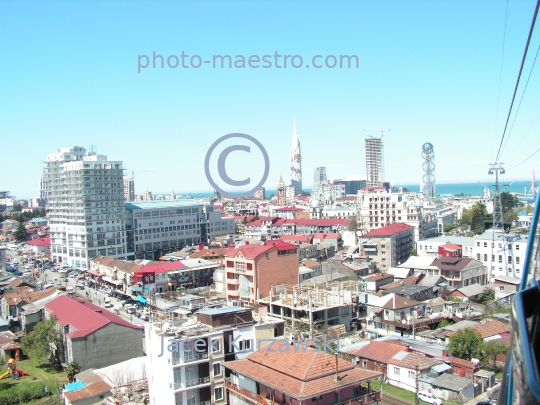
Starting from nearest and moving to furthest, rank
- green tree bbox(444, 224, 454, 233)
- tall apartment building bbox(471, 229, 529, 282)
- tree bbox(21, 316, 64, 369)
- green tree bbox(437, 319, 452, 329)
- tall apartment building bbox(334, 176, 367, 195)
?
tree bbox(21, 316, 64, 369) < green tree bbox(437, 319, 452, 329) < tall apartment building bbox(471, 229, 529, 282) < green tree bbox(444, 224, 454, 233) < tall apartment building bbox(334, 176, 367, 195)

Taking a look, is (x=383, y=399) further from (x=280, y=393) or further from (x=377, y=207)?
(x=377, y=207)

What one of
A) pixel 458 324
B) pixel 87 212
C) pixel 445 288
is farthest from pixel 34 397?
pixel 87 212

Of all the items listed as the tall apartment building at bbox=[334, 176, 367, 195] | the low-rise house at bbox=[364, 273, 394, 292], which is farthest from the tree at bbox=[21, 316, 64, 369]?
the tall apartment building at bbox=[334, 176, 367, 195]

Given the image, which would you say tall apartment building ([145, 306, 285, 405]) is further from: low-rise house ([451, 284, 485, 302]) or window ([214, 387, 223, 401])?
low-rise house ([451, 284, 485, 302])

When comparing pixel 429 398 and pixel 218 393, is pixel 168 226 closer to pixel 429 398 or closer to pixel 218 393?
pixel 429 398

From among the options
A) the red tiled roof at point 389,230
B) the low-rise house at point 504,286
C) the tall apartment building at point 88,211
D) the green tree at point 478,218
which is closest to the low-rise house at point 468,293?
the low-rise house at point 504,286

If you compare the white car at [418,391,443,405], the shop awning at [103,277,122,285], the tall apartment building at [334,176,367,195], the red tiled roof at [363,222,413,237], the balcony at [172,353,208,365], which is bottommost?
the shop awning at [103,277,122,285]

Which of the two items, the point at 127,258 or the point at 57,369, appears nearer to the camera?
the point at 57,369
